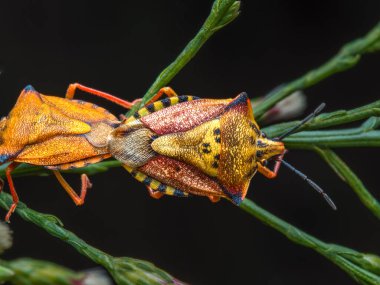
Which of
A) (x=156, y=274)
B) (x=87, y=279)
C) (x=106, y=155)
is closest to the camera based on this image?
(x=156, y=274)

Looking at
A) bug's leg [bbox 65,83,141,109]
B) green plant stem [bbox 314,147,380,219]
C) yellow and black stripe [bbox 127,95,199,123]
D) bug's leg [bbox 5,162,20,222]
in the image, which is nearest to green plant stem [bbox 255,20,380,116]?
green plant stem [bbox 314,147,380,219]

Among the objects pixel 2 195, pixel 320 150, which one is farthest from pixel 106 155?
pixel 320 150

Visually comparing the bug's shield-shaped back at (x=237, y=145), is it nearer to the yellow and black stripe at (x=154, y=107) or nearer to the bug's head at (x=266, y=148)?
the bug's head at (x=266, y=148)

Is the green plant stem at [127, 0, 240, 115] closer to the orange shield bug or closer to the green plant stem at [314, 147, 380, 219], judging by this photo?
the orange shield bug

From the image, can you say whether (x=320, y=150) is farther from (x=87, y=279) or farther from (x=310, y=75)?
(x=87, y=279)

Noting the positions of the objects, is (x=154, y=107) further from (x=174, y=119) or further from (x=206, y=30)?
(x=206, y=30)

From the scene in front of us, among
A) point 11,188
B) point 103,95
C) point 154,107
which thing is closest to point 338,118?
point 154,107
